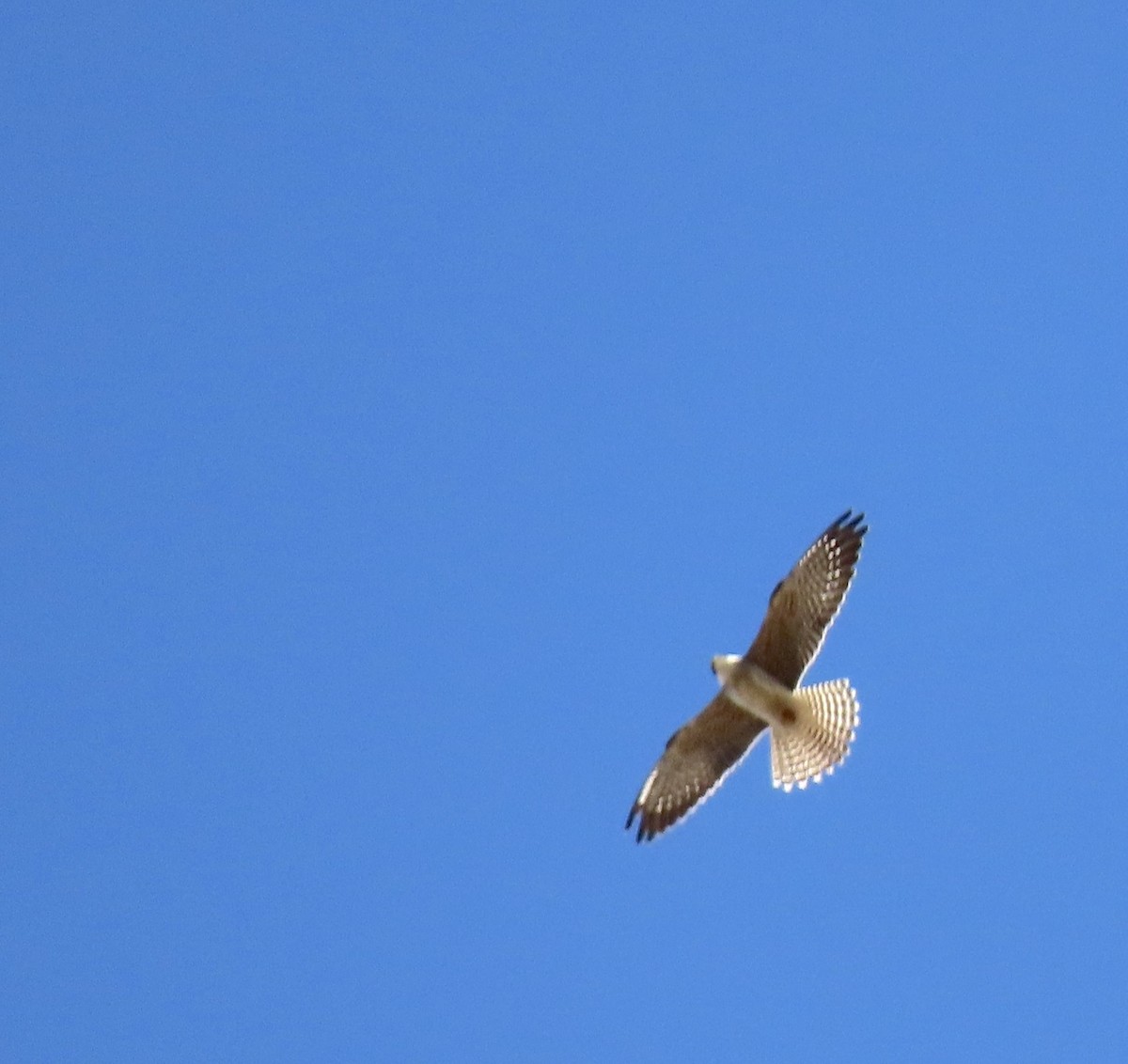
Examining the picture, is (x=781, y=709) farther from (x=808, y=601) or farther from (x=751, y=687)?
(x=808, y=601)

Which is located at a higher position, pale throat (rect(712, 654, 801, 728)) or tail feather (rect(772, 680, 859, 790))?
pale throat (rect(712, 654, 801, 728))

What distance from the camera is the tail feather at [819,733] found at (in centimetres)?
1407

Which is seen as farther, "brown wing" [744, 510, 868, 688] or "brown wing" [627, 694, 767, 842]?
"brown wing" [627, 694, 767, 842]

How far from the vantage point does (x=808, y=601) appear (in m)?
13.9

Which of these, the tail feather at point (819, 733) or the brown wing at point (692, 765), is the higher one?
the brown wing at point (692, 765)

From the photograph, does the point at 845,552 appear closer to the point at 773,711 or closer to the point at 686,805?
the point at 773,711

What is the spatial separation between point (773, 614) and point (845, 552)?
63cm

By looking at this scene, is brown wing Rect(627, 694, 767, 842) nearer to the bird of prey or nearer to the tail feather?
the bird of prey

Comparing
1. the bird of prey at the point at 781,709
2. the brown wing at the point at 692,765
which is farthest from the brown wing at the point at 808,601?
the brown wing at the point at 692,765

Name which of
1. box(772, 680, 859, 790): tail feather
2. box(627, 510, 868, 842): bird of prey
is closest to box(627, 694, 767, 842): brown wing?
box(627, 510, 868, 842): bird of prey

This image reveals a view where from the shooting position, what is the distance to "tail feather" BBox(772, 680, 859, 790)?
46.2 feet

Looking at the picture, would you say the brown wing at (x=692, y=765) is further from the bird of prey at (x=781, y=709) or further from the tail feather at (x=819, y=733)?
the tail feather at (x=819, y=733)

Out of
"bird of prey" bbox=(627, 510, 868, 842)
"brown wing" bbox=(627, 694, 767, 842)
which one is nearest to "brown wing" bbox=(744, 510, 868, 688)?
"bird of prey" bbox=(627, 510, 868, 842)

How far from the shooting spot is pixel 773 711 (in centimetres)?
1403
